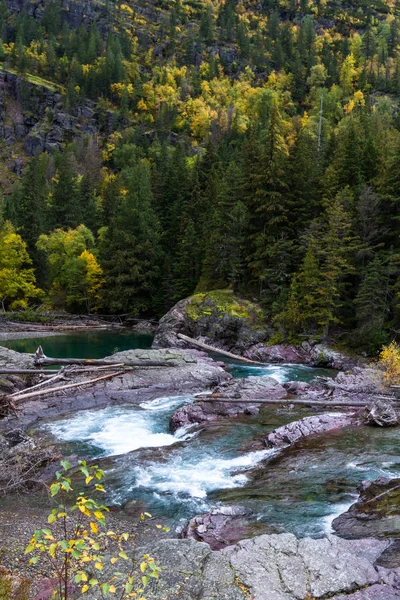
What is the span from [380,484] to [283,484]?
3.02 metres

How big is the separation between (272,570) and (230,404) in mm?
14628

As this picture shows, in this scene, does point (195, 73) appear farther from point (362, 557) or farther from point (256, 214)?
point (362, 557)

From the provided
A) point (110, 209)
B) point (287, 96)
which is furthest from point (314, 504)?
point (287, 96)

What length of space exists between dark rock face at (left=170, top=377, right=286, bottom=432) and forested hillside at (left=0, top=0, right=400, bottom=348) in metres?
12.7

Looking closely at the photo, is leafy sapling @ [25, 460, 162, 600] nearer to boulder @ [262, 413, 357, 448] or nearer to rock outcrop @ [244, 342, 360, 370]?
boulder @ [262, 413, 357, 448]

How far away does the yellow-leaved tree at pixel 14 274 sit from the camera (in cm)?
5816

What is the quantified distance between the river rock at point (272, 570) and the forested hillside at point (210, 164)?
27039 millimetres

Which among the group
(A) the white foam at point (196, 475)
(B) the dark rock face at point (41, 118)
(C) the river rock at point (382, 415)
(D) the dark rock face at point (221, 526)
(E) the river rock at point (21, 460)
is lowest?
(C) the river rock at point (382, 415)

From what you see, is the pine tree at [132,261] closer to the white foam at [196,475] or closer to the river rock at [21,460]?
the river rock at [21,460]

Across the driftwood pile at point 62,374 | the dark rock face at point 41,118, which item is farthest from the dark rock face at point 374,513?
the dark rock face at point 41,118

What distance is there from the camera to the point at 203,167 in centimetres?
6203

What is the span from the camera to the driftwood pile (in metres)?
22.2

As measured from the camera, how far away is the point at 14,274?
59062mm

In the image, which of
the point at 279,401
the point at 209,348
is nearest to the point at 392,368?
the point at 279,401
